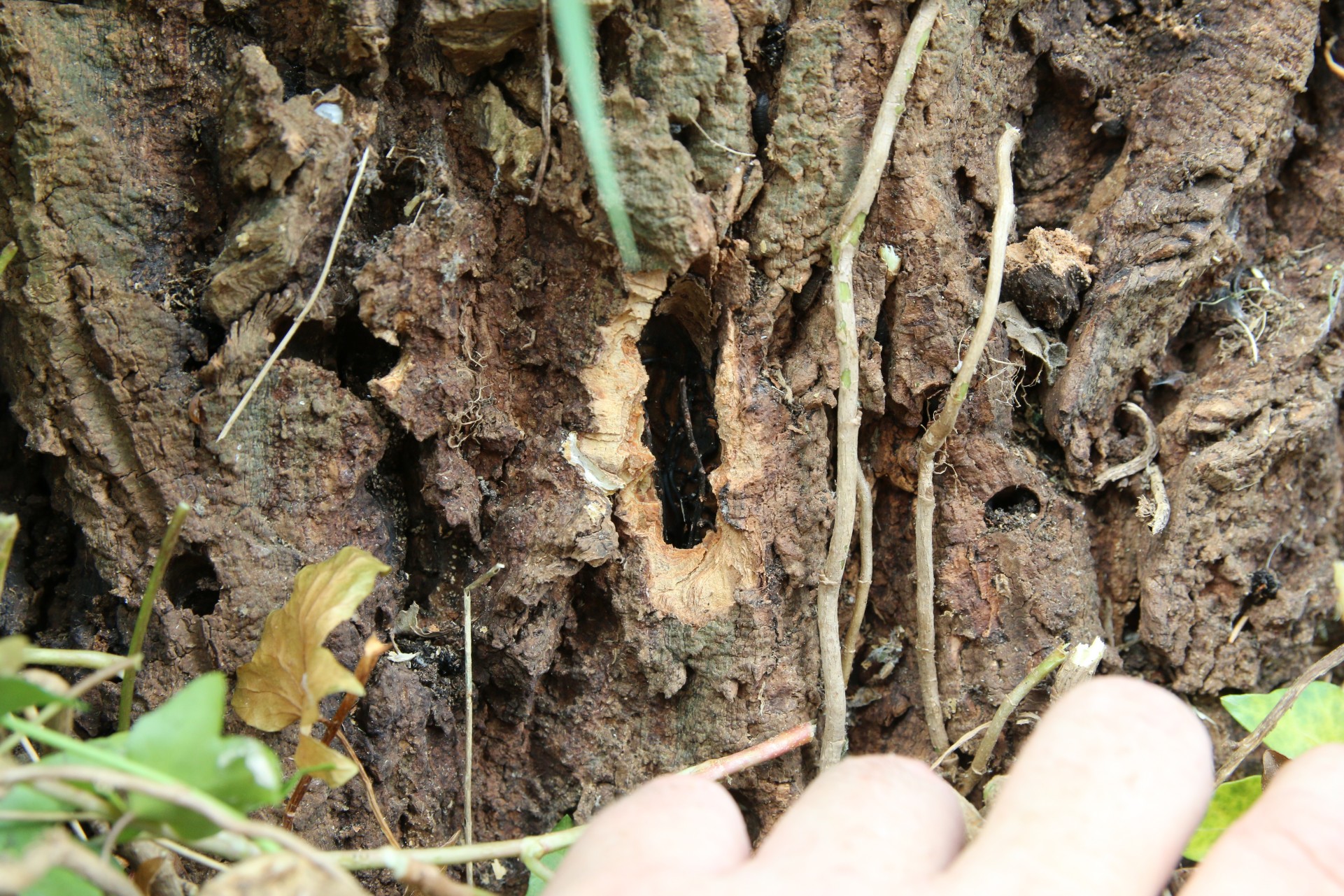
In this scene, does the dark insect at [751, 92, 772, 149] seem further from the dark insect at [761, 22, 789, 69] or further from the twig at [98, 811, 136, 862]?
the twig at [98, 811, 136, 862]

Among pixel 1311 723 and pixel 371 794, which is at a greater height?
pixel 1311 723

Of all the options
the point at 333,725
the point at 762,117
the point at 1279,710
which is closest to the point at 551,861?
the point at 333,725

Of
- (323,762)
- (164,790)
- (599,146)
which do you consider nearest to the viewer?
(164,790)

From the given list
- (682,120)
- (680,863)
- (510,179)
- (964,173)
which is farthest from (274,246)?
(964,173)

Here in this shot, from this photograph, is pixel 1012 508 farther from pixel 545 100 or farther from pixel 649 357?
pixel 545 100

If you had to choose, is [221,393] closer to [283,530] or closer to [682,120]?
[283,530]

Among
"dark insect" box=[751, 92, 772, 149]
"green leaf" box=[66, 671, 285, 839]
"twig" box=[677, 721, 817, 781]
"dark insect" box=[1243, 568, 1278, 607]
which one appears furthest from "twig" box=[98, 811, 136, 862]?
"dark insect" box=[1243, 568, 1278, 607]
